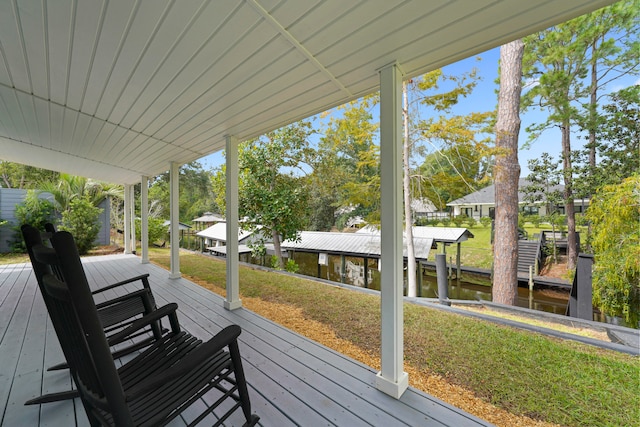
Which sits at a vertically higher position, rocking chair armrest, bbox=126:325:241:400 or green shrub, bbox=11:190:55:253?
green shrub, bbox=11:190:55:253

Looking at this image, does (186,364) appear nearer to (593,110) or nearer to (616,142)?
(616,142)

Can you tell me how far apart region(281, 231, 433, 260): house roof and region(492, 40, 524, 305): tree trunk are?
73.7 inches

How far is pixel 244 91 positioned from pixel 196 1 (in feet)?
2.97

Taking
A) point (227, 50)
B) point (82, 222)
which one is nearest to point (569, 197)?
point (227, 50)

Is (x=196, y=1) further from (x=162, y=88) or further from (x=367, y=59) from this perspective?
(x=162, y=88)

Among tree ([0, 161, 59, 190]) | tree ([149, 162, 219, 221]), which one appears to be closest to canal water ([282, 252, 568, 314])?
tree ([149, 162, 219, 221])

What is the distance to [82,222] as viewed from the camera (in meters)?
8.48

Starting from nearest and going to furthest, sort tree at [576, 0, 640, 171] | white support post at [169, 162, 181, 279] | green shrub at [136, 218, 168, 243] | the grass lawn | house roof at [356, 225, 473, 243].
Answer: the grass lawn → white support post at [169, 162, 181, 279] → tree at [576, 0, 640, 171] → house roof at [356, 225, 473, 243] → green shrub at [136, 218, 168, 243]

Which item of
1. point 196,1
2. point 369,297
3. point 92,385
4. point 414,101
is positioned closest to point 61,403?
point 92,385

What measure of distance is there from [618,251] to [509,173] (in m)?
2.34

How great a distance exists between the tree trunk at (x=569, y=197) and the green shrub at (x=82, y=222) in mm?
15912

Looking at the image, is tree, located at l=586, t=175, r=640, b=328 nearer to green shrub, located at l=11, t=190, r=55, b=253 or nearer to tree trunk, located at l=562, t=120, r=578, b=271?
tree trunk, located at l=562, t=120, r=578, b=271

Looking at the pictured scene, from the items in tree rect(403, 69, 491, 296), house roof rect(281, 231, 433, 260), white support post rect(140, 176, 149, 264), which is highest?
tree rect(403, 69, 491, 296)

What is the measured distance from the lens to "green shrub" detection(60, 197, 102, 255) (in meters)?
8.38
